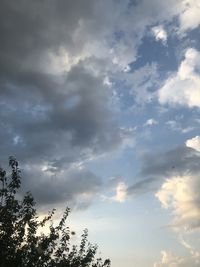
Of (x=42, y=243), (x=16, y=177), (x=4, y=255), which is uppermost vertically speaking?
(x=16, y=177)

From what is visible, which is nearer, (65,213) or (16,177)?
(16,177)

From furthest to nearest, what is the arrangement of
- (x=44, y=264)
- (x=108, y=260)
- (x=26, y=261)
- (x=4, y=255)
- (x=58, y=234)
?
(x=108, y=260), (x=58, y=234), (x=44, y=264), (x=26, y=261), (x=4, y=255)

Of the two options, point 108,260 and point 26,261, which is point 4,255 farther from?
point 108,260

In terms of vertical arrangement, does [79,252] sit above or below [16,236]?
above

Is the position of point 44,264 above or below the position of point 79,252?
below

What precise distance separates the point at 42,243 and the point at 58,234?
2039 mm

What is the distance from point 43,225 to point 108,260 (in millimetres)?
12681

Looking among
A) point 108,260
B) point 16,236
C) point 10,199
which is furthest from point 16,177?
point 108,260

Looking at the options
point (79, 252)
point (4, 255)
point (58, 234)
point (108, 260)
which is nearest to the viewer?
point (4, 255)

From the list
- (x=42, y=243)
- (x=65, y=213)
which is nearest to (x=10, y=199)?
(x=42, y=243)

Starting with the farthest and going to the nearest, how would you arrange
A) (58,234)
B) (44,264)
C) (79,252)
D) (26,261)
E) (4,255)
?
1. (79,252)
2. (58,234)
3. (44,264)
4. (26,261)
5. (4,255)

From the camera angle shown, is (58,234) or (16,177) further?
(58,234)

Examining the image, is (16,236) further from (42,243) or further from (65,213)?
(65,213)

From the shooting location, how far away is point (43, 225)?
3500cm
